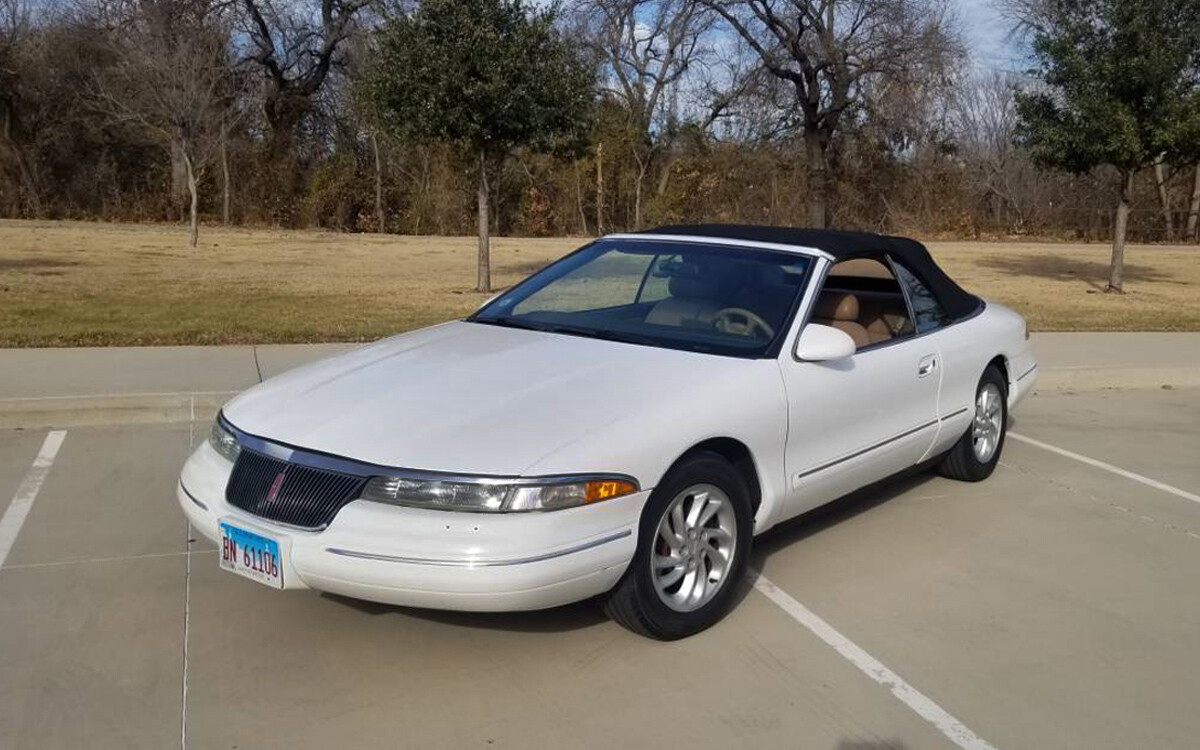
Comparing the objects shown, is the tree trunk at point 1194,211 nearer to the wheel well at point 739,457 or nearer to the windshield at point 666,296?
the windshield at point 666,296

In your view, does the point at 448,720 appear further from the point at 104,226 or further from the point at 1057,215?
the point at 1057,215

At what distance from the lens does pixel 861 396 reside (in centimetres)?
501

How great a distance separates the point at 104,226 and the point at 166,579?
29154 millimetres

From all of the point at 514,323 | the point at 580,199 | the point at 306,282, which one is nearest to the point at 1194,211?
the point at 580,199

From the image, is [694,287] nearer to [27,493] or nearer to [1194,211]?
[27,493]

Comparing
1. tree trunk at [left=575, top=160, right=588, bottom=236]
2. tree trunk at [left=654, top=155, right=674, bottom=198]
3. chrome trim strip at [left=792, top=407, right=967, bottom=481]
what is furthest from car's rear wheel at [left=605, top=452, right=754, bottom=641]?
tree trunk at [left=654, top=155, right=674, bottom=198]

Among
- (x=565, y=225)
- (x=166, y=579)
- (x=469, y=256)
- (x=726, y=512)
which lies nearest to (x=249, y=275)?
(x=469, y=256)

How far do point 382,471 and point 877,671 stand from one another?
1905 mm

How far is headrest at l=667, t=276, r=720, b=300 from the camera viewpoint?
16.8 ft

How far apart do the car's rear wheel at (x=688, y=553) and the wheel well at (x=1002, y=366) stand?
104 inches

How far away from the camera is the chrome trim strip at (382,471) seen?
3.59 m

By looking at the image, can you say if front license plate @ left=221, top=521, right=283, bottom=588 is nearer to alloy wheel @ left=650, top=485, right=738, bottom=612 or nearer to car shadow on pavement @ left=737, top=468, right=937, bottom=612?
alloy wheel @ left=650, top=485, right=738, bottom=612

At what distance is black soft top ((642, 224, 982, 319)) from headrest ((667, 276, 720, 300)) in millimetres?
371

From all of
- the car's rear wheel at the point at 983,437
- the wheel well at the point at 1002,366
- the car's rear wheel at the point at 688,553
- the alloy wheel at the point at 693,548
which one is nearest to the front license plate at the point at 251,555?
the car's rear wheel at the point at 688,553
